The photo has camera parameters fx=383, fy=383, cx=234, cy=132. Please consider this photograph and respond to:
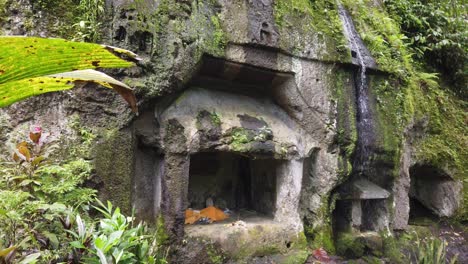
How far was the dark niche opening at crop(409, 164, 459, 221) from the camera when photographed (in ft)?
20.4

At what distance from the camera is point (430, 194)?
649 centimetres

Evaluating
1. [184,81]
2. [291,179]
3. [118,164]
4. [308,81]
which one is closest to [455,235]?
[291,179]

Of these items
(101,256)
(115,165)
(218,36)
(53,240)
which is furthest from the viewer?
(218,36)

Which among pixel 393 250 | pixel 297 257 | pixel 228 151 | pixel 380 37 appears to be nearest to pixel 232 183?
pixel 228 151

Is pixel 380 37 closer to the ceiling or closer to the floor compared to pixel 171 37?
closer to the ceiling

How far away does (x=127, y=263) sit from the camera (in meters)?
2.62

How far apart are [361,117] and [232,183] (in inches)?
84.8

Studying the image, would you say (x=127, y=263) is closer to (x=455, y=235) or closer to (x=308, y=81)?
(x=308, y=81)

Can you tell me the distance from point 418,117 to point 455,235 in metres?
2.00

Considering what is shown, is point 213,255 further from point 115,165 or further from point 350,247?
point 350,247

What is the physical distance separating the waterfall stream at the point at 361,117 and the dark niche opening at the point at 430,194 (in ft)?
4.19

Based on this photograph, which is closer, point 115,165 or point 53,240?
point 53,240

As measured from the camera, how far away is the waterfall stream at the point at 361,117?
5133mm

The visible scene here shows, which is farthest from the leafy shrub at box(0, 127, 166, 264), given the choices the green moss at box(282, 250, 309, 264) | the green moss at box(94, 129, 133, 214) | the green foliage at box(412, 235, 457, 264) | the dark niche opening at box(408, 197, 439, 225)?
the dark niche opening at box(408, 197, 439, 225)
